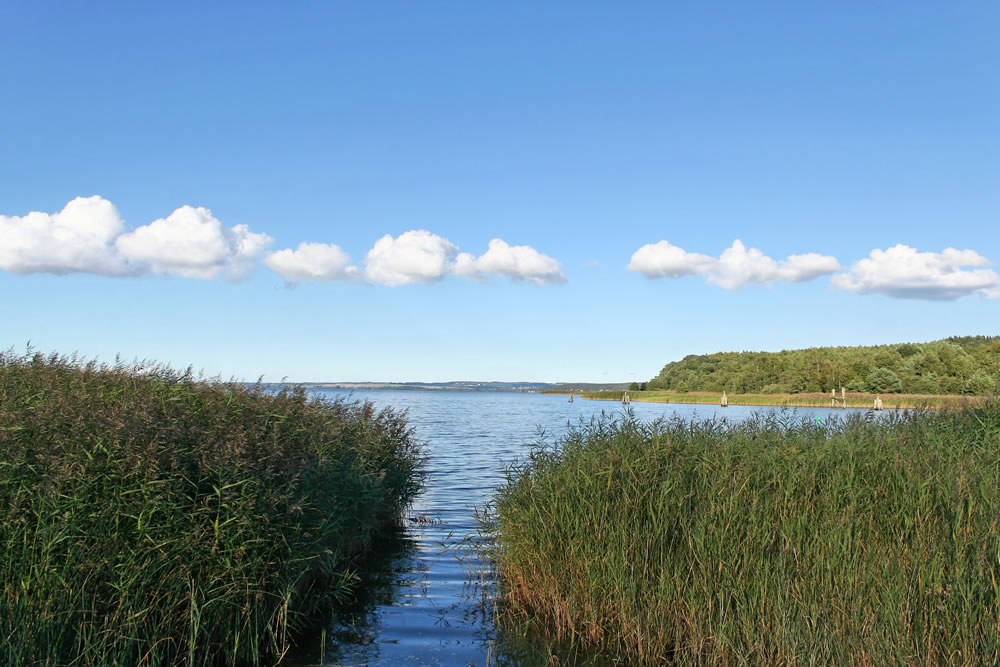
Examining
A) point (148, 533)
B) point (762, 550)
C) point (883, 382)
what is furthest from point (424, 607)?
point (883, 382)

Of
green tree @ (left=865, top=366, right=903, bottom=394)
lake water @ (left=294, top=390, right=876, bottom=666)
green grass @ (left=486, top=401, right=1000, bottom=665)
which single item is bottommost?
lake water @ (left=294, top=390, right=876, bottom=666)

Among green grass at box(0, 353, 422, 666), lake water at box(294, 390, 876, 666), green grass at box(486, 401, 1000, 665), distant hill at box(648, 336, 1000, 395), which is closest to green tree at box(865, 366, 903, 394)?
distant hill at box(648, 336, 1000, 395)

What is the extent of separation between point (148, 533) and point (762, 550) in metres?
5.77

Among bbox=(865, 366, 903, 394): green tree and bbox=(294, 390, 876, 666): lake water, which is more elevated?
bbox=(865, 366, 903, 394): green tree

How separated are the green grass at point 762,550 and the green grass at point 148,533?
3.04m

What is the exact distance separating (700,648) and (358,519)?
5.61 metres

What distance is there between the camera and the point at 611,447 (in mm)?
8898

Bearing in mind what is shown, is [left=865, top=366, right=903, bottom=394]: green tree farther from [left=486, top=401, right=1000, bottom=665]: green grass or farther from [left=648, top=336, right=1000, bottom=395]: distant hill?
[left=486, top=401, right=1000, bottom=665]: green grass

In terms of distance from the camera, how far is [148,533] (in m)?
6.20

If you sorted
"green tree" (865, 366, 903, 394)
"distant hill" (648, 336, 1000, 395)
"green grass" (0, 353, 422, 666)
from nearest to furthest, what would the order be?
"green grass" (0, 353, 422, 666), "distant hill" (648, 336, 1000, 395), "green tree" (865, 366, 903, 394)

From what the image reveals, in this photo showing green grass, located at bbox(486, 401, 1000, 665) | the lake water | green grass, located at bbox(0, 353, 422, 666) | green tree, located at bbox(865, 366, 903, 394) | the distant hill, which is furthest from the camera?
green tree, located at bbox(865, 366, 903, 394)

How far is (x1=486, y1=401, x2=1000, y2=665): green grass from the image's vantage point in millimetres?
5531

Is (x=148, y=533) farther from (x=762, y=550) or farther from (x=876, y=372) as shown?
(x=876, y=372)

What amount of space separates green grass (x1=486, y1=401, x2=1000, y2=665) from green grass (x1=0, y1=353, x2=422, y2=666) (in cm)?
304
